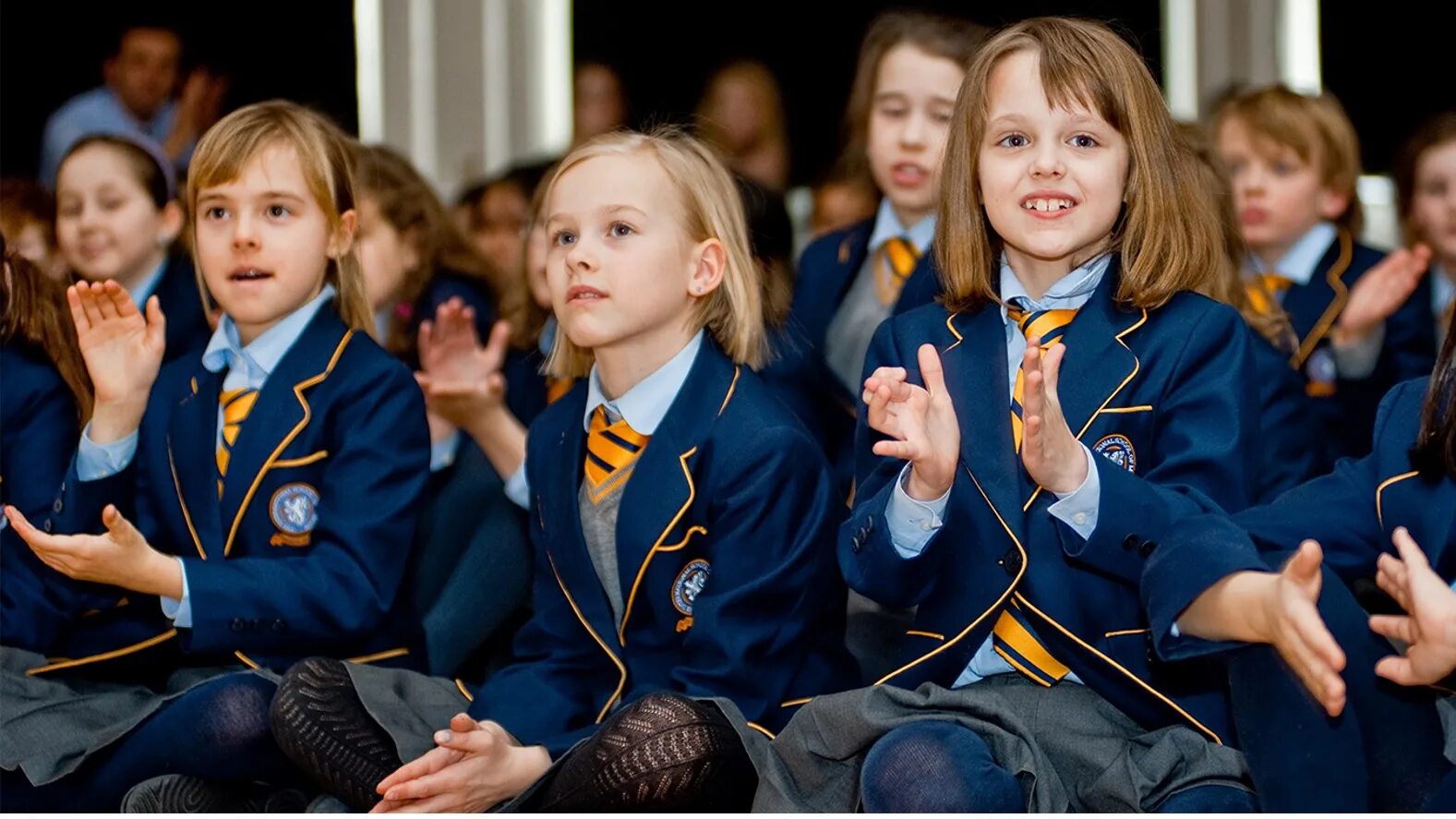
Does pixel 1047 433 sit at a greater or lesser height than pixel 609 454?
greater

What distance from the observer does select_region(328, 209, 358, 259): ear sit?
7.37ft

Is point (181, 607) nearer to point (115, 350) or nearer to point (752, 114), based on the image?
point (115, 350)

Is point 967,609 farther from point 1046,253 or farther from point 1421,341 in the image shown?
point 1421,341

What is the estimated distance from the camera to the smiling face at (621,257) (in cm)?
206

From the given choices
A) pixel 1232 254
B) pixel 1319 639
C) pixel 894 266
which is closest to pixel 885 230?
pixel 894 266

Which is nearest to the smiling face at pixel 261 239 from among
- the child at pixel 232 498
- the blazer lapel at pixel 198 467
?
the child at pixel 232 498

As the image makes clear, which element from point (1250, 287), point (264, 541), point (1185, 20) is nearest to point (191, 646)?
point (264, 541)

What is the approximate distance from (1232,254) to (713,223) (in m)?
0.79

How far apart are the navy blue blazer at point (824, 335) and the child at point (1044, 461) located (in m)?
0.18

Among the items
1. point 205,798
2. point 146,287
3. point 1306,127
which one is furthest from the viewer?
point 1306,127

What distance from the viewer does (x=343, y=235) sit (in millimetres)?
2260

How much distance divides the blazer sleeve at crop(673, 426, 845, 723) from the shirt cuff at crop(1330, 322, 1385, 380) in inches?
43.6

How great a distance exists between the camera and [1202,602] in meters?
1.54

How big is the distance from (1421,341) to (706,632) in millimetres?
1418
